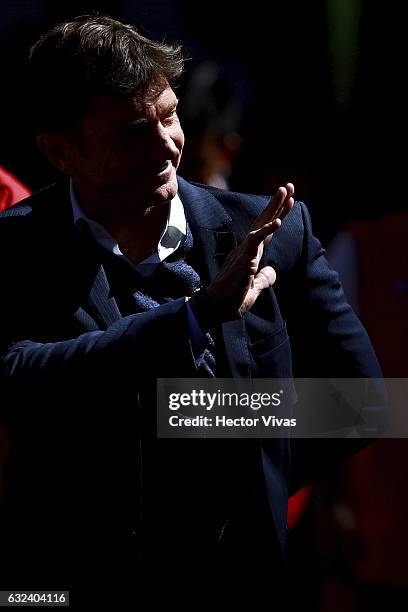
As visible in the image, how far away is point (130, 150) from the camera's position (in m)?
2.14

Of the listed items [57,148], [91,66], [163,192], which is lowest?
[163,192]

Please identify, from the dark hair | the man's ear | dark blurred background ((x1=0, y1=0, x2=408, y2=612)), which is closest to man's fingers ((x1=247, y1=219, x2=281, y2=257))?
the dark hair

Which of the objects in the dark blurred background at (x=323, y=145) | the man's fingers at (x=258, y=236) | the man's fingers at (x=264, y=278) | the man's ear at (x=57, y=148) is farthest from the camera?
the dark blurred background at (x=323, y=145)

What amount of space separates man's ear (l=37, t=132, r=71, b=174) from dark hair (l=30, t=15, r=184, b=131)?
2 centimetres

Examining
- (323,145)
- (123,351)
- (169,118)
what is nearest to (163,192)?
(169,118)

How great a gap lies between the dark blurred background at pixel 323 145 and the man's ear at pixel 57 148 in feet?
2.65

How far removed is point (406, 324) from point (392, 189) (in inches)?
18.2

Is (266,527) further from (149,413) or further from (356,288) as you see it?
(356,288)

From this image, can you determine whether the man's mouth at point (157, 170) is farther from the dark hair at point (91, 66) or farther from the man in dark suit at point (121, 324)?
the dark hair at point (91, 66)

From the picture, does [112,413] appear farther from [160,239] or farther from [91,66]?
[91,66]

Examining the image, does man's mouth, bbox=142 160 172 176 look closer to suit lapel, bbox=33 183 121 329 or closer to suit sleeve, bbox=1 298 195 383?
suit lapel, bbox=33 183 121 329

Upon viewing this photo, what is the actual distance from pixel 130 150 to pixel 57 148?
227mm

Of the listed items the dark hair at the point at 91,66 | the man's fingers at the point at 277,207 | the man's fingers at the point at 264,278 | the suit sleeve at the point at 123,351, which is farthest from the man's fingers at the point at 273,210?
the dark hair at the point at 91,66

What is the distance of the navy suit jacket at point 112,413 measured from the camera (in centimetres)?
210
